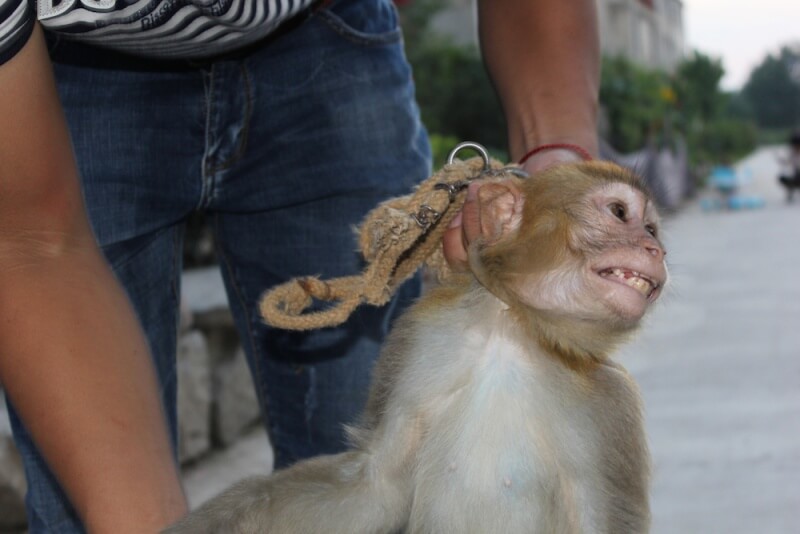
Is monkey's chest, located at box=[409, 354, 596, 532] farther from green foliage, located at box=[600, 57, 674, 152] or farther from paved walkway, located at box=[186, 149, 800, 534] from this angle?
green foliage, located at box=[600, 57, 674, 152]

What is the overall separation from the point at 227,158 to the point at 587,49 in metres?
0.69

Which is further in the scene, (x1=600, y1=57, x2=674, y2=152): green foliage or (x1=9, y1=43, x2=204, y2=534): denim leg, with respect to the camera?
(x1=600, y1=57, x2=674, y2=152): green foliage

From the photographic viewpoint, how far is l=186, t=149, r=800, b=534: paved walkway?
3.93 meters

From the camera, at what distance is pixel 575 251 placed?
5.10ft

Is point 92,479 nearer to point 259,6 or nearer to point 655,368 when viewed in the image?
point 259,6

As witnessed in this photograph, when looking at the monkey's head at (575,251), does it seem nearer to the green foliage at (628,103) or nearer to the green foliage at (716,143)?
the green foliage at (628,103)

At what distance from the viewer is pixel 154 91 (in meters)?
1.93

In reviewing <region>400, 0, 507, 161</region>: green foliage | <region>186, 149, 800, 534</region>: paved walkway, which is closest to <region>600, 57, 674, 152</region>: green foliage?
<region>400, 0, 507, 161</region>: green foliage

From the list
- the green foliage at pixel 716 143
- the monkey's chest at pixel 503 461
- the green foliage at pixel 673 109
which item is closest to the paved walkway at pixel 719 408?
the monkey's chest at pixel 503 461

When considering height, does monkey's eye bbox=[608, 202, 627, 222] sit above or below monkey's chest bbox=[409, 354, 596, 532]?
above

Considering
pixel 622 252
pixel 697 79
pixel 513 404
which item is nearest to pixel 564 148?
pixel 622 252

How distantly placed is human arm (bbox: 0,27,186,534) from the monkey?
0.41 ft

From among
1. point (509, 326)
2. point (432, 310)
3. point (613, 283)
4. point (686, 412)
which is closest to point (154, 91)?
point (432, 310)

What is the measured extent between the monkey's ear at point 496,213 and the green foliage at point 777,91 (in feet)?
208
